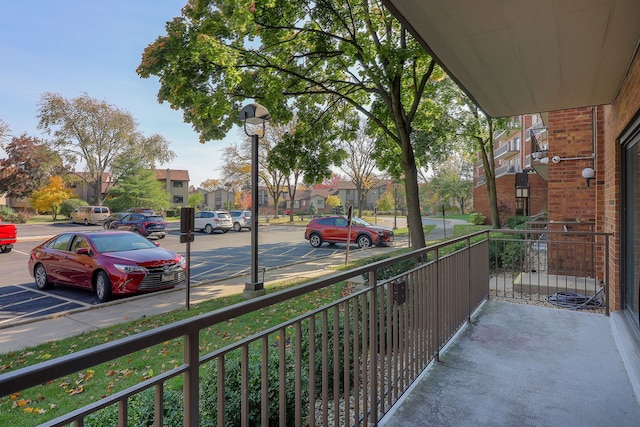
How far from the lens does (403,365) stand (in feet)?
9.13

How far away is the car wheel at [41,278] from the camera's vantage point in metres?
8.55

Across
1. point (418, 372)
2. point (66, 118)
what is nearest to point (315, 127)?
point (418, 372)

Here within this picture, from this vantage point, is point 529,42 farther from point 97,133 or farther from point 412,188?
point 97,133

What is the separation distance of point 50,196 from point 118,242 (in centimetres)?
3468

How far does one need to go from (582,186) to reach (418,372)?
6.78 meters

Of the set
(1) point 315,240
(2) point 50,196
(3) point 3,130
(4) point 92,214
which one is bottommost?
(1) point 315,240

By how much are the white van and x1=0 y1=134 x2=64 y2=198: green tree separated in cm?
714

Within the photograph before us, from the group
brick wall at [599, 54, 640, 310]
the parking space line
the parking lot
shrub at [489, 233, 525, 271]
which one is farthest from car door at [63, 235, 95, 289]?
brick wall at [599, 54, 640, 310]

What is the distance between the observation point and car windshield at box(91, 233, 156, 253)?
26.2 ft

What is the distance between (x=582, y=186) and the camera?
762 cm

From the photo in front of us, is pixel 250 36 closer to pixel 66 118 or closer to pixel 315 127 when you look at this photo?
pixel 315 127

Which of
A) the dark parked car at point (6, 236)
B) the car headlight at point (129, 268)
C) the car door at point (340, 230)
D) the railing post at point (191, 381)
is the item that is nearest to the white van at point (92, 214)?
the dark parked car at point (6, 236)

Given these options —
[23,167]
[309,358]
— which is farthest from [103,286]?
[23,167]

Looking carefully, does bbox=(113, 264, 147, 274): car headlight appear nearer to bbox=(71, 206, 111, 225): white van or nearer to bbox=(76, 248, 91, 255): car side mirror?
bbox=(76, 248, 91, 255): car side mirror
